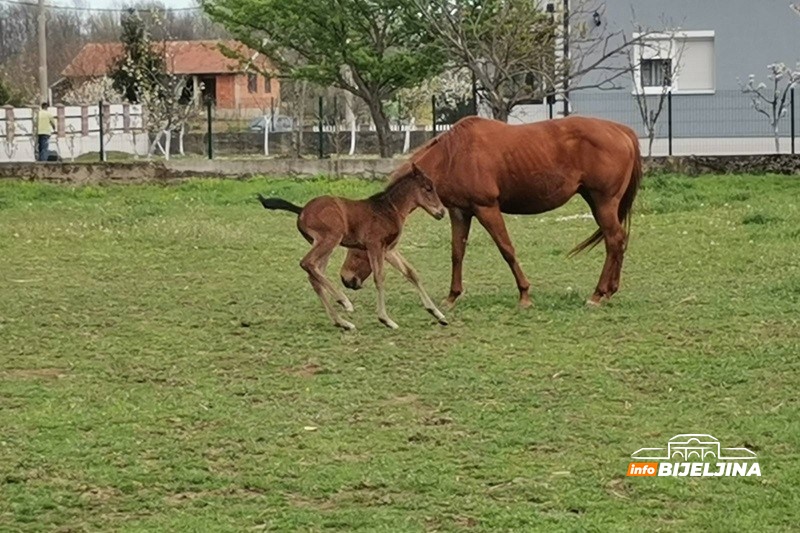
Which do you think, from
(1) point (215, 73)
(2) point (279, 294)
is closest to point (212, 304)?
(2) point (279, 294)

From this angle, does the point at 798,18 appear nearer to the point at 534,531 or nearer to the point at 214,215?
the point at 214,215

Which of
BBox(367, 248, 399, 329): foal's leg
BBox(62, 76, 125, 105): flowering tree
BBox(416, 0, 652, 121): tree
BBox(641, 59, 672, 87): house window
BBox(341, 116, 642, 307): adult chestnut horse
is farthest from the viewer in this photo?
BBox(62, 76, 125, 105): flowering tree

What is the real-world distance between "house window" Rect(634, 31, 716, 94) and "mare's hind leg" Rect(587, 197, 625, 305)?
1785cm

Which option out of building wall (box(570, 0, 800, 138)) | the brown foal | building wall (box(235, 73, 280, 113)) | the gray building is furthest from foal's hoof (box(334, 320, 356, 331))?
building wall (box(235, 73, 280, 113))

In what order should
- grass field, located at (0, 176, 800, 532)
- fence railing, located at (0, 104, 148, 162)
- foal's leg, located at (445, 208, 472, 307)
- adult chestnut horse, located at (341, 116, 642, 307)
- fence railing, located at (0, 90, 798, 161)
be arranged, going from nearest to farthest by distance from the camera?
grass field, located at (0, 176, 800, 532) → adult chestnut horse, located at (341, 116, 642, 307) → foal's leg, located at (445, 208, 472, 307) → fence railing, located at (0, 90, 798, 161) → fence railing, located at (0, 104, 148, 162)

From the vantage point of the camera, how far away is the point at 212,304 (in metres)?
11.9

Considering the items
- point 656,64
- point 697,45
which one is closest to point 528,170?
point 656,64

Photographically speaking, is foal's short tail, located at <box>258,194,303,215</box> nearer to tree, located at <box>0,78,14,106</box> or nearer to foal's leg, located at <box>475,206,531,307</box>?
foal's leg, located at <box>475,206,531,307</box>

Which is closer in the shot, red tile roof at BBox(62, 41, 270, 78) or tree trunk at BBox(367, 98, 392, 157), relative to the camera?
tree trunk at BBox(367, 98, 392, 157)

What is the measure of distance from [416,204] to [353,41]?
715 inches

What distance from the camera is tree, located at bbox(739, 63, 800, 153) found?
26.1m

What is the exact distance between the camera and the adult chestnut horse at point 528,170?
11.6m

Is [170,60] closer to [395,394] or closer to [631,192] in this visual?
[631,192]

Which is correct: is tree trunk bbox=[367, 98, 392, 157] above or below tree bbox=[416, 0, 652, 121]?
below
